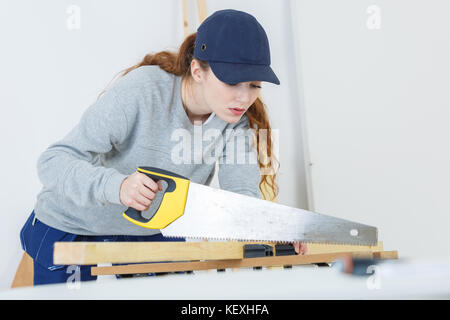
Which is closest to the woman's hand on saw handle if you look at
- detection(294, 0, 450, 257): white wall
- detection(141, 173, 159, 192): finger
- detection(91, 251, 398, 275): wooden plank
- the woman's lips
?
detection(141, 173, 159, 192): finger

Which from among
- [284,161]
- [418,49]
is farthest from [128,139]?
[418,49]

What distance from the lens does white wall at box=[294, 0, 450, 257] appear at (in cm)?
146

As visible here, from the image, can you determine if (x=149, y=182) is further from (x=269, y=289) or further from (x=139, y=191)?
(x=269, y=289)

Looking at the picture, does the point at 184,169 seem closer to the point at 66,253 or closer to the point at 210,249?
the point at 210,249

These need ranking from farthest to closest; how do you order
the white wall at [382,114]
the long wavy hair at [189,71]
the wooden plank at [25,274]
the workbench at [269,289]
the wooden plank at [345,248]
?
the white wall at [382,114], the wooden plank at [25,274], the long wavy hair at [189,71], the wooden plank at [345,248], the workbench at [269,289]

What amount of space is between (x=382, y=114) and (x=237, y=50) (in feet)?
3.06

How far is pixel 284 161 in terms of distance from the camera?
1.81 m

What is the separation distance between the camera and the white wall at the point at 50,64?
1.47m

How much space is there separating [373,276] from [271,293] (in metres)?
0.14

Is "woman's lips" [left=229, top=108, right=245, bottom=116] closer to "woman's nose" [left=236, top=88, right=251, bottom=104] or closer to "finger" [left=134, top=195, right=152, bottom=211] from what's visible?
"woman's nose" [left=236, top=88, right=251, bottom=104]

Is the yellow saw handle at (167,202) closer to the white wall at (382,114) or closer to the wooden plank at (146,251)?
the wooden plank at (146,251)

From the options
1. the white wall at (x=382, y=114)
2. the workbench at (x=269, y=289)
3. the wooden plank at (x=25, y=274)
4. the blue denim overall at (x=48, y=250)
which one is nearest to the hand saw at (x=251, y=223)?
the workbench at (x=269, y=289)

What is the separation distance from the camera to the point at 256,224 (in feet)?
2.59

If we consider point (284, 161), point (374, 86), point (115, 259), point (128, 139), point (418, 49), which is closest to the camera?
point (115, 259)
